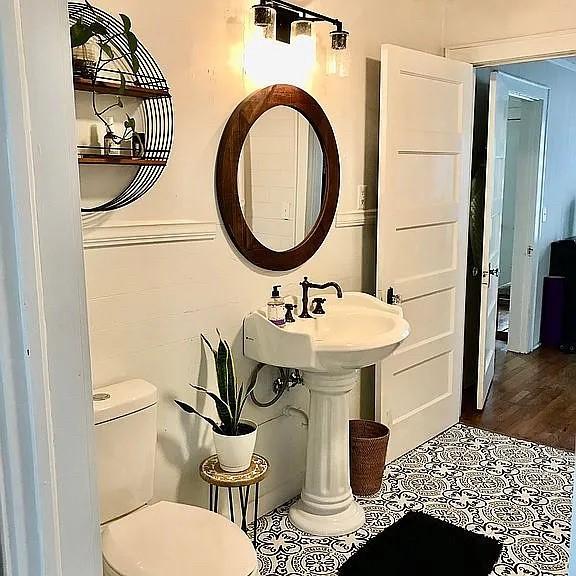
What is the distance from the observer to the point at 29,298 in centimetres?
87

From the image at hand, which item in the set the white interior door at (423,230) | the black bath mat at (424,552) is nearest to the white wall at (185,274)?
the white interior door at (423,230)

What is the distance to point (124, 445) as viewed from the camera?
80.2 inches

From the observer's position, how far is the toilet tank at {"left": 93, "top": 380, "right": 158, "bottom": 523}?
1.98m

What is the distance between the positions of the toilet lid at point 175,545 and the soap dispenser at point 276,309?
0.82 meters

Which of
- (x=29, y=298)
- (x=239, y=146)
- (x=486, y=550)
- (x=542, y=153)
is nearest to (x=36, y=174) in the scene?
(x=29, y=298)

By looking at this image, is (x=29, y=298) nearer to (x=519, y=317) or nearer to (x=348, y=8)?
(x=348, y=8)

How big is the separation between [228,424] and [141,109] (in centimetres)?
116

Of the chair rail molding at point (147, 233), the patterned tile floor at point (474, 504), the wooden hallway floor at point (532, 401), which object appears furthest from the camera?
the wooden hallway floor at point (532, 401)

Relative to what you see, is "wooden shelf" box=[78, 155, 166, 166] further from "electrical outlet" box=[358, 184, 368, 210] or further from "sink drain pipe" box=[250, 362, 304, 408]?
"electrical outlet" box=[358, 184, 368, 210]

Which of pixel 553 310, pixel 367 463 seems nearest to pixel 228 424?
pixel 367 463

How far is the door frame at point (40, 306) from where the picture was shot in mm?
837

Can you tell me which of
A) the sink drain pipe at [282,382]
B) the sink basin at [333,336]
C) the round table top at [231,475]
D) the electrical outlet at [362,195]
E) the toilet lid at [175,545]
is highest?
the electrical outlet at [362,195]

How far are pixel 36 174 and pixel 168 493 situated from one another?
1.82 metres

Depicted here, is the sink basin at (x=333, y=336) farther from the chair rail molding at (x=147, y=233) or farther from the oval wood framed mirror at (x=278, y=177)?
the chair rail molding at (x=147, y=233)
